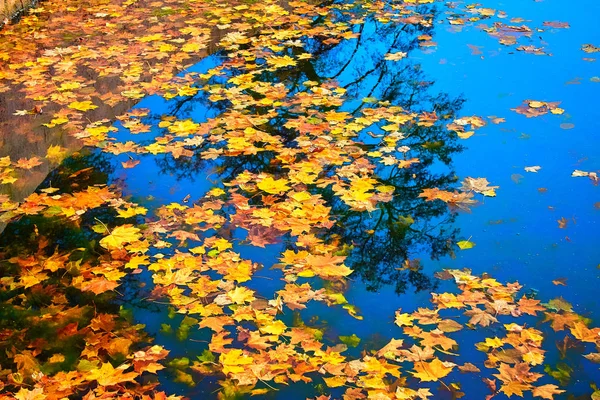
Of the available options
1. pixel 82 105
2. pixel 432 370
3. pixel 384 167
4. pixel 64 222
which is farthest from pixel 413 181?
pixel 82 105

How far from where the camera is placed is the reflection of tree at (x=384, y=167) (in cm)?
404

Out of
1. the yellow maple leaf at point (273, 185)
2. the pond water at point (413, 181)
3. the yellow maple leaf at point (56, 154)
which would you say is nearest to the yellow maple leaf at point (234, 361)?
the pond water at point (413, 181)

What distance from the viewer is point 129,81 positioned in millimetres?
6699

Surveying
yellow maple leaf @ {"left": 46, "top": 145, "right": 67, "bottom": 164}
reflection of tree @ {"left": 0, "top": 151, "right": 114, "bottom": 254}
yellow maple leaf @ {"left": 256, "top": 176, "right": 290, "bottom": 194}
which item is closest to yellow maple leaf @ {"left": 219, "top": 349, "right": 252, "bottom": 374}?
reflection of tree @ {"left": 0, "top": 151, "right": 114, "bottom": 254}

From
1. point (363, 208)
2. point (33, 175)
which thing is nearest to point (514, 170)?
point (363, 208)

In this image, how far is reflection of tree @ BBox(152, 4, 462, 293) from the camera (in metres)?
4.04

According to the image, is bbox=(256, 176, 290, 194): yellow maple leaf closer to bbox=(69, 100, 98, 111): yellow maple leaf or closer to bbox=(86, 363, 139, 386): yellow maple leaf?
bbox=(86, 363, 139, 386): yellow maple leaf

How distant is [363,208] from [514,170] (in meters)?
1.42

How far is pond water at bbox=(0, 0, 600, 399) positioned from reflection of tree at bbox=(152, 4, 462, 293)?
14 mm

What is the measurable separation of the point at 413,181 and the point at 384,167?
29 centimetres

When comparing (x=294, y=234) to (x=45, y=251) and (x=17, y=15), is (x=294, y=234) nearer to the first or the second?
(x=45, y=251)

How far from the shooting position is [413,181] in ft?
15.7

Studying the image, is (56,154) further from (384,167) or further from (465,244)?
(465,244)

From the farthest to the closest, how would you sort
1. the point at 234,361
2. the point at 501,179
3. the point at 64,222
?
the point at 501,179, the point at 64,222, the point at 234,361
